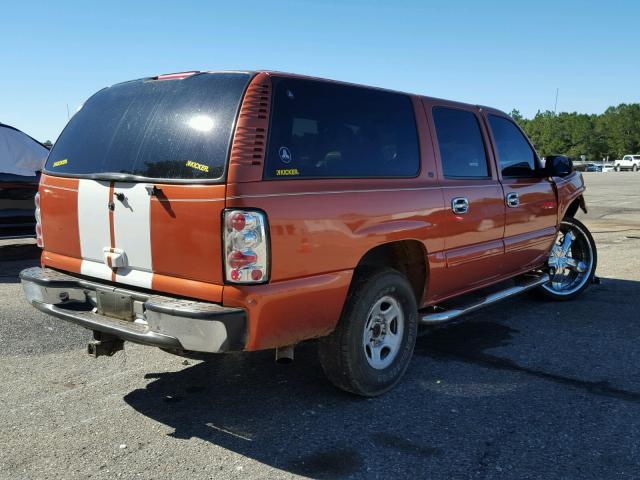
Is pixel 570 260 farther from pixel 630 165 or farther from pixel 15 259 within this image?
pixel 630 165

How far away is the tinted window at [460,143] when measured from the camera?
435 cm

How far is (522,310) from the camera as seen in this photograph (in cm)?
589

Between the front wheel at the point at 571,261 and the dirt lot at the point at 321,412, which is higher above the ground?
the front wheel at the point at 571,261

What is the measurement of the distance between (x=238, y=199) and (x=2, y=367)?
8.68 feet

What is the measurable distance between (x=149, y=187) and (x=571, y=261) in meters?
5.01

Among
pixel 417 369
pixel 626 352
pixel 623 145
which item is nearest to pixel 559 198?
pixel 626 352

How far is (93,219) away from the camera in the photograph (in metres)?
3.35

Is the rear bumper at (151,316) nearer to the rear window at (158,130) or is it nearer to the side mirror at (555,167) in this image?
the rear window at (158,130)

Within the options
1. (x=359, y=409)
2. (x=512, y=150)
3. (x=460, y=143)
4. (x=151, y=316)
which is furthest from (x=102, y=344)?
(x=512, y=150)

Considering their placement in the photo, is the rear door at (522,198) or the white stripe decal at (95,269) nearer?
the white stripe decal at (95,269)

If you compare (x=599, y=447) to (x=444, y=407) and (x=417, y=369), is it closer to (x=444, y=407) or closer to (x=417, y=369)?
(x=444, y=407)

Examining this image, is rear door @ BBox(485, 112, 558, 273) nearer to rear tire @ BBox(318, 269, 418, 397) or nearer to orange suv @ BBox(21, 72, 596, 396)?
orange suv @ BBox(21, 72, 596, 396)

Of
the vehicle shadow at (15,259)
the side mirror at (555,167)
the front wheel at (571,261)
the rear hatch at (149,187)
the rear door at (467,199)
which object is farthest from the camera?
the vehicle shadow at (15,259)

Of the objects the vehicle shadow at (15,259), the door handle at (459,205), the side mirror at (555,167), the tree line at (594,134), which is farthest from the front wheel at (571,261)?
the tree line at (594,134)
